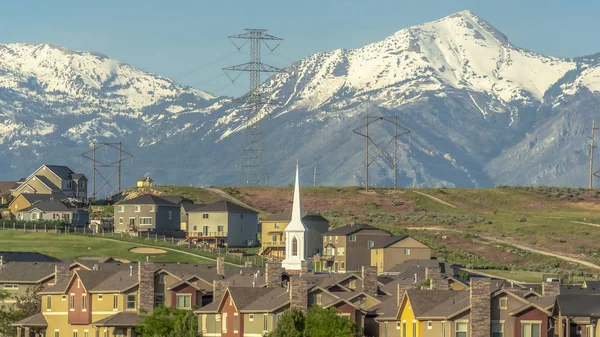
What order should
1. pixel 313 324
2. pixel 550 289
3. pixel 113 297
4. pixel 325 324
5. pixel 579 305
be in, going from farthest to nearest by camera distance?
pixel 113 297 → pixel 550 289 → pixel 313 324 → pixel 325 324 → pixel 579 305

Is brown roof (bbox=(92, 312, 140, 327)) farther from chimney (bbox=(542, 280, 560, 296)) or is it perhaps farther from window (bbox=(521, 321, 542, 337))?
window (bbox=(521, 321, 542, 337))

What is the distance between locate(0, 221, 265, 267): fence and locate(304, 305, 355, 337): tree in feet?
220

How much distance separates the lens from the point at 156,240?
18938 cm

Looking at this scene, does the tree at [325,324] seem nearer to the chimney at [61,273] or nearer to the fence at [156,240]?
the chimney at [61,273]

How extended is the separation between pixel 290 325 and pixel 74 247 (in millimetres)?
79251

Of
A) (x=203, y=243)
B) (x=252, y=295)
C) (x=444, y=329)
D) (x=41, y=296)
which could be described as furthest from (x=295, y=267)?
(x=203, y=243)

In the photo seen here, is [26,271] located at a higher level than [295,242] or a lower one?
lower

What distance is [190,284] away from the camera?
380 ft

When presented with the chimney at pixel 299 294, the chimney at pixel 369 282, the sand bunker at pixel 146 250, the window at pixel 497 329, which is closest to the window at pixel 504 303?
the window at pixel 497 329

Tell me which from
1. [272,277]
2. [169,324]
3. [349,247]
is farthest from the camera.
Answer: [349,247]

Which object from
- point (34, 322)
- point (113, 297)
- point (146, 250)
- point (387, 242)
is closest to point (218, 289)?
point (113, 297)

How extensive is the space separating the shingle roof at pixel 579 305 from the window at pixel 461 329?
5175 millimetres

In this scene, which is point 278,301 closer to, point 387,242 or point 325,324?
point 325,324

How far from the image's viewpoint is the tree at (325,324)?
100 m
